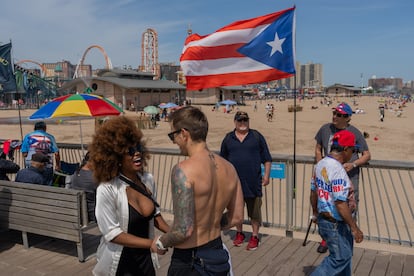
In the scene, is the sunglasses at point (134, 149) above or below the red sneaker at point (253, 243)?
above

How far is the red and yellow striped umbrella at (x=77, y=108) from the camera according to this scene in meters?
6.19

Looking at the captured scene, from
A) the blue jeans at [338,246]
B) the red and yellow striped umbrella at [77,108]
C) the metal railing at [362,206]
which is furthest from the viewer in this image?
the red and yellow striped umbrella at [77,108]

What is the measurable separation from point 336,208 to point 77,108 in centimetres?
466

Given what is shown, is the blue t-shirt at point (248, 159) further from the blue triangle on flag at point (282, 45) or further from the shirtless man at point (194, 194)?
the shirtless man at point (194, 194)

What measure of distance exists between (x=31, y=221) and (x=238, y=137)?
290 centimetres

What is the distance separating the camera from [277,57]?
538cm

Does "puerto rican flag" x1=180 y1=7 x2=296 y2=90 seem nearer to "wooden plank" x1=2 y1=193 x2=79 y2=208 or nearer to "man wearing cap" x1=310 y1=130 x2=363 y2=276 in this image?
"man wearing cap" x1=310 y1=130 x2=363 y2=276

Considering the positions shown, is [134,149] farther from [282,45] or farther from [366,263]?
[282,45]

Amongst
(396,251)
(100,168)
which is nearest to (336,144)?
(100,168)

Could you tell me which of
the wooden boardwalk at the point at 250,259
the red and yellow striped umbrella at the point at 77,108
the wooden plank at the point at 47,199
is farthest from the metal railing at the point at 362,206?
the wooden plank at the point at 47,199

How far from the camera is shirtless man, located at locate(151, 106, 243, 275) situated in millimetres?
2139

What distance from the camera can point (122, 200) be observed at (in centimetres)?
237

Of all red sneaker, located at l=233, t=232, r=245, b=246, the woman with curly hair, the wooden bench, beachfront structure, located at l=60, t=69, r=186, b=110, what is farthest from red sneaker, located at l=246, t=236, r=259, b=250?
beachfront structure, located at l=60, t=69, r=186, b=110

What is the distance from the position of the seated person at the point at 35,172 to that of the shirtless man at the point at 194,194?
3.26 metres
